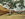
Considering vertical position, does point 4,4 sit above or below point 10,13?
above

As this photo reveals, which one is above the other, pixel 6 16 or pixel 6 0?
pixel 6 0

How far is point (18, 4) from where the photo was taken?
85cm

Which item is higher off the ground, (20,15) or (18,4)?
(18,4)

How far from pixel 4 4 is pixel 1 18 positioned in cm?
25

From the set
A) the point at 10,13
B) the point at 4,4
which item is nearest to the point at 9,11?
the point at 10,13

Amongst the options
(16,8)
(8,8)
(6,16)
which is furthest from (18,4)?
(6,16)

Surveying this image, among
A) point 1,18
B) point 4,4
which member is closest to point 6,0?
point 4,4

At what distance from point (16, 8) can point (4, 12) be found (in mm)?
221

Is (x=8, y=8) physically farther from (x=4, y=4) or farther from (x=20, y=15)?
(x=20, y=15)

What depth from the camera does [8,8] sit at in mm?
817

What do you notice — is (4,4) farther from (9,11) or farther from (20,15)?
(20,15)

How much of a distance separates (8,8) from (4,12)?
10 centimetres

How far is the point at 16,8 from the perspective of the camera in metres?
0.83

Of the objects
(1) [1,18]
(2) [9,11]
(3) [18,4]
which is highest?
(3) [18,4]
